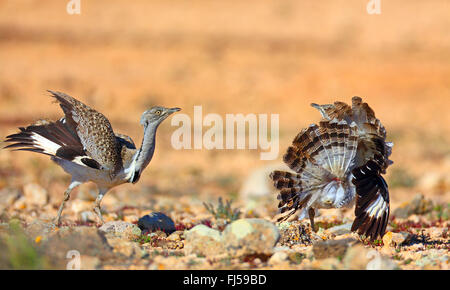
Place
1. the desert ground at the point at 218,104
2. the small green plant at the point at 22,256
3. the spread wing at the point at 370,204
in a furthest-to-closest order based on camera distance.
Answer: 1. the spread wing at the point at 370,204
2. the desert ground at the point at 218,104
3. the small green plant at the point at 22,256

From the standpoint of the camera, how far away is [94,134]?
260 inches

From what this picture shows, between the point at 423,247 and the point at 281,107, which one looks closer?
the point at 423,247

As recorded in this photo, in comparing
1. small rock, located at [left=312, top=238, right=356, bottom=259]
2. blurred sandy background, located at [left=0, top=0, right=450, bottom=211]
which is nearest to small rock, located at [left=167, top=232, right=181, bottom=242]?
small rock, located at [left=312, top=238, right=356, bottom=259]

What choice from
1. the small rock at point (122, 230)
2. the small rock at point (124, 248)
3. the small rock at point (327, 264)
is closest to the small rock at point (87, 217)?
the small rock at point (122, 230)

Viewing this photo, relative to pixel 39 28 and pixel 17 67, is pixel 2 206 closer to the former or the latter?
pixel 17 67

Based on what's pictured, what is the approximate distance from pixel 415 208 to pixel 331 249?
3.67 meters

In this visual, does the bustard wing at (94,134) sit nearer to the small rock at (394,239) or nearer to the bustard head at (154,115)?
the bustard head at (154,115)

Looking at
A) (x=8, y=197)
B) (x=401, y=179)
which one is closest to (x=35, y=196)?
(x=8, y=197)

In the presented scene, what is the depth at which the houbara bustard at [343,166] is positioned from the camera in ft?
20.5

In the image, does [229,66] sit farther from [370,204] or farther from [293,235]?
[370,204]

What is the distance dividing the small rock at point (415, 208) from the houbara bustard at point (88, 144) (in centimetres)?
378
